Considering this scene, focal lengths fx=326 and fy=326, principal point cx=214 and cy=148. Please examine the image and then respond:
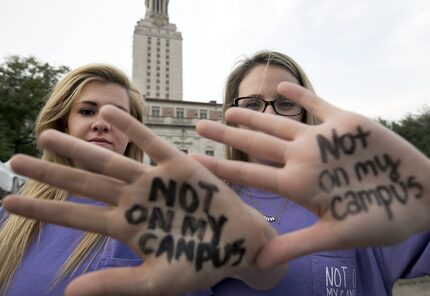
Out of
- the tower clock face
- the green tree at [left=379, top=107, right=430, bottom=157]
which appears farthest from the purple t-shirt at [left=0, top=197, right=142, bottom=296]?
the tower clock face

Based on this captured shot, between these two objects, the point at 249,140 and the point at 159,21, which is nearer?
the point at 249,140

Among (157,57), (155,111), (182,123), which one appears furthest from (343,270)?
(157,57)

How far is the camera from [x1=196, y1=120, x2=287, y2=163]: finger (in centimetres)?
104

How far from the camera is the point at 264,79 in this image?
1.93 meters

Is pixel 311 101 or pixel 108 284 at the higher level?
pixel 311 101

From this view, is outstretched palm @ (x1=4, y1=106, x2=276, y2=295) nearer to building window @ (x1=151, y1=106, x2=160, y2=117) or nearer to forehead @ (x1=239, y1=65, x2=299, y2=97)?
forehead @ (x1=239, y1=65, x2=299, y2=97)

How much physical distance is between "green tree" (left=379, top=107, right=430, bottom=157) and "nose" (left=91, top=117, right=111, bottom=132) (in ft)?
79.7

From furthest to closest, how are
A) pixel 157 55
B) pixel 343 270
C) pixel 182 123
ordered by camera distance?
1. pixel 157 55
2. pixel 182 123
3. pixel 343 270

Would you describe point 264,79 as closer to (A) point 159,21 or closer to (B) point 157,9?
(A) point 159,21

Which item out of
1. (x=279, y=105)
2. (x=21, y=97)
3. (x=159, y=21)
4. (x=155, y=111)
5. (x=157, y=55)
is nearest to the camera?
(x=279, y=105)

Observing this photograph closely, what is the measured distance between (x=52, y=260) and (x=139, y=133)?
1.00 meters

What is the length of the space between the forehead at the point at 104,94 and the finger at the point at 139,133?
1.12 metres

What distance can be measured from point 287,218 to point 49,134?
1160mm

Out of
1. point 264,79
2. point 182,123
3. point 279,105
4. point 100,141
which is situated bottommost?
point 100,141
